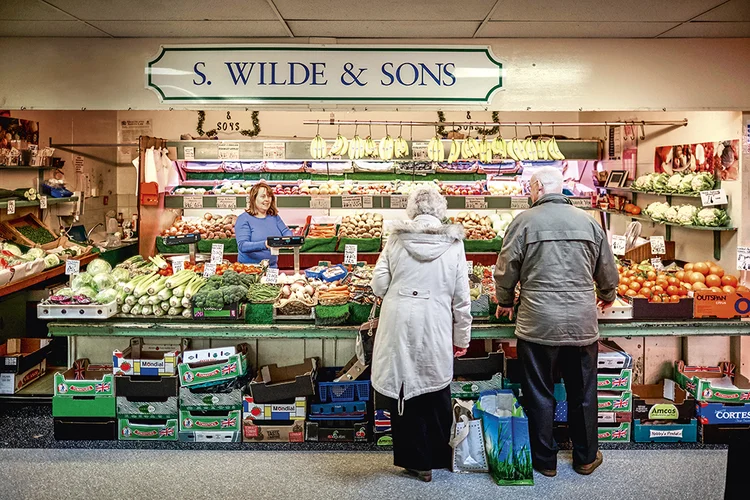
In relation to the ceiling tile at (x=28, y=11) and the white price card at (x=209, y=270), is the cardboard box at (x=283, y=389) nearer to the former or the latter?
the white price card at (x=209, y=270)

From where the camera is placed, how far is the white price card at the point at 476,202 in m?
7.81

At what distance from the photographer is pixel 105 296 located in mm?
4656

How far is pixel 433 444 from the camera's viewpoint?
4.13 meters

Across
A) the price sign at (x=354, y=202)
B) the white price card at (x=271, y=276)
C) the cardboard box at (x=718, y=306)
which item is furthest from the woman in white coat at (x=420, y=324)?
the price sign at (x=354, y=202)

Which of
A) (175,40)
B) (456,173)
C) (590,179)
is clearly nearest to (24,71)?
(175,40)

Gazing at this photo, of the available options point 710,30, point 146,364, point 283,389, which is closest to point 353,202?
point 283,389

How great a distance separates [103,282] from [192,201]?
119 inches

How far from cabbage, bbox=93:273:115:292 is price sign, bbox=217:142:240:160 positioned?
3.92 metres

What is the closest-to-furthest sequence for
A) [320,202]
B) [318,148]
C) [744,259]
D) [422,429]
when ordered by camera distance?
[422,429] < [744,259] < [318,148] < [320,202]

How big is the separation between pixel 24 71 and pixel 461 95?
11.7 ft

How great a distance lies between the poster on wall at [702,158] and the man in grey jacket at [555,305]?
7.37 feet

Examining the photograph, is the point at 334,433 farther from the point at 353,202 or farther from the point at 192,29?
the point at 353,202

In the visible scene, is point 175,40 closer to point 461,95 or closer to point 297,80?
point 297,80

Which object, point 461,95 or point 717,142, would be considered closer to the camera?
point 461,95
